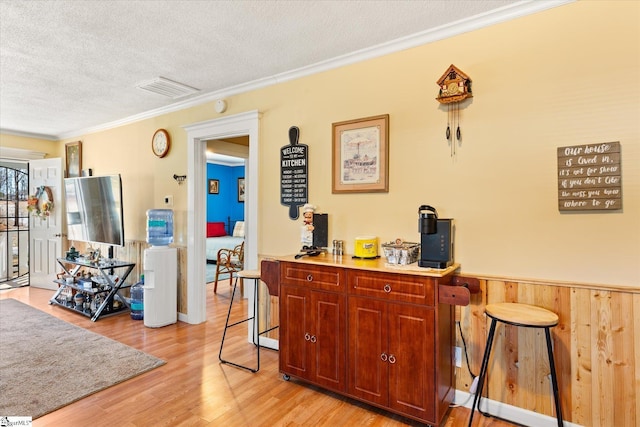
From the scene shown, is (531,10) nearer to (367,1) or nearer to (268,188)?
(367,1)

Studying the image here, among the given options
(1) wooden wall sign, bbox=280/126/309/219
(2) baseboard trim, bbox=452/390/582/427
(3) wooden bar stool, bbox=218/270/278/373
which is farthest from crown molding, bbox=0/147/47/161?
(2) baseboard trim, bbox=452/390/582/427

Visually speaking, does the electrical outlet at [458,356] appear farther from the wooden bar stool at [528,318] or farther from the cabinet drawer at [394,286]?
the cabinet drawer at [394,286]

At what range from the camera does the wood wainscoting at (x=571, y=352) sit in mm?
1839

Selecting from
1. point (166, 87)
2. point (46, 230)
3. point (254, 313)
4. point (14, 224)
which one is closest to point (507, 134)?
point (254, 313)

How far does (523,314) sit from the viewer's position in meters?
1.83

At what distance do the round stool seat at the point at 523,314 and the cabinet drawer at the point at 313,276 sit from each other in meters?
0.92

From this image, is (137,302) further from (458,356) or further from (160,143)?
(458,356)

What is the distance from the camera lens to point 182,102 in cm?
391

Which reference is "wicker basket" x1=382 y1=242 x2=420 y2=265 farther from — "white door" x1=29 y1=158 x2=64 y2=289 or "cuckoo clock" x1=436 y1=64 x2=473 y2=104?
"white door" x1=29 y1=158 x2=64 y2=289

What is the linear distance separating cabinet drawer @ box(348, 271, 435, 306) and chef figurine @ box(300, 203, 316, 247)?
27.8 inches

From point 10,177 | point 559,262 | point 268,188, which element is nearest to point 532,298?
point 559,262

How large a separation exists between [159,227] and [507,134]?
144 inches

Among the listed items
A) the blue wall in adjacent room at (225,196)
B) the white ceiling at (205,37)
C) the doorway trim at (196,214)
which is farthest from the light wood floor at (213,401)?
the blue wall in adjacent room at (225,196)

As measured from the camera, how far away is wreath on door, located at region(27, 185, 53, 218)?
5.45m
